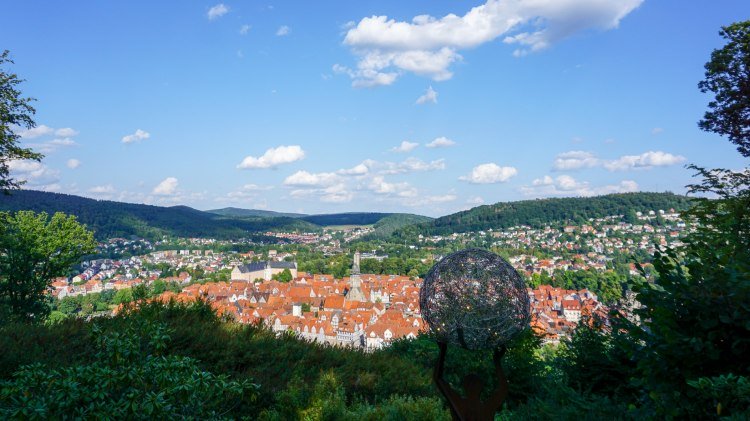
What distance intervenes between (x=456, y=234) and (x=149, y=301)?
14656 cm

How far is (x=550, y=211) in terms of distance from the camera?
494 ft

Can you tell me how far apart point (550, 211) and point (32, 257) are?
152 meters

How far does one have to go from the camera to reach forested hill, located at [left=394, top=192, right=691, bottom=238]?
138250 mm

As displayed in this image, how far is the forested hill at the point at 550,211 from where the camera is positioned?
Answer: 454 feet

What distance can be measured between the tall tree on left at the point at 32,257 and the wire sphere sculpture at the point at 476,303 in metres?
15.9

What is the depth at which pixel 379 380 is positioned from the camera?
7121mm

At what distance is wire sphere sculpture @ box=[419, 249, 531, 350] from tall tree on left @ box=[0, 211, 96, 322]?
15937 mm

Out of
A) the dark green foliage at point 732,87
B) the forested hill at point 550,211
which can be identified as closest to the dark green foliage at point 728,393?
the dark green foliage at point 732,87

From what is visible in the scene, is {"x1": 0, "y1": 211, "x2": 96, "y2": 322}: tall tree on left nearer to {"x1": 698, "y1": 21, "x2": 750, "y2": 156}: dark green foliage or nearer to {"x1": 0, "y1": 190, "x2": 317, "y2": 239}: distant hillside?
{"x1": 698, "y1": 21, "x2": 750, "y2": 156}: dark green foliage

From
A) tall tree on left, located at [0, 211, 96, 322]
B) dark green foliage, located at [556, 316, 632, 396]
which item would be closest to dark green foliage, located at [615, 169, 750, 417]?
dark green foliage, located at [556, 316, 632, 396]

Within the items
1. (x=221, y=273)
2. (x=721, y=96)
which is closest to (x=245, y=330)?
(x=721, y=96)

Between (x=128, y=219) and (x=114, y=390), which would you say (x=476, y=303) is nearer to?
(x=114, y=390)

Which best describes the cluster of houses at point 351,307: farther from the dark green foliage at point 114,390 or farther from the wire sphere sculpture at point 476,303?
the dark green foliage at point 114,390

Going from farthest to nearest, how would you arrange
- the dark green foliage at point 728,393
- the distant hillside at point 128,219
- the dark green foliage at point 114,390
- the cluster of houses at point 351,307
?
the distant hillside at point 128,219, the cluster of houses at point 351,307, the dark green foliage at point 114,390, the dark green foliage at point 728,393
